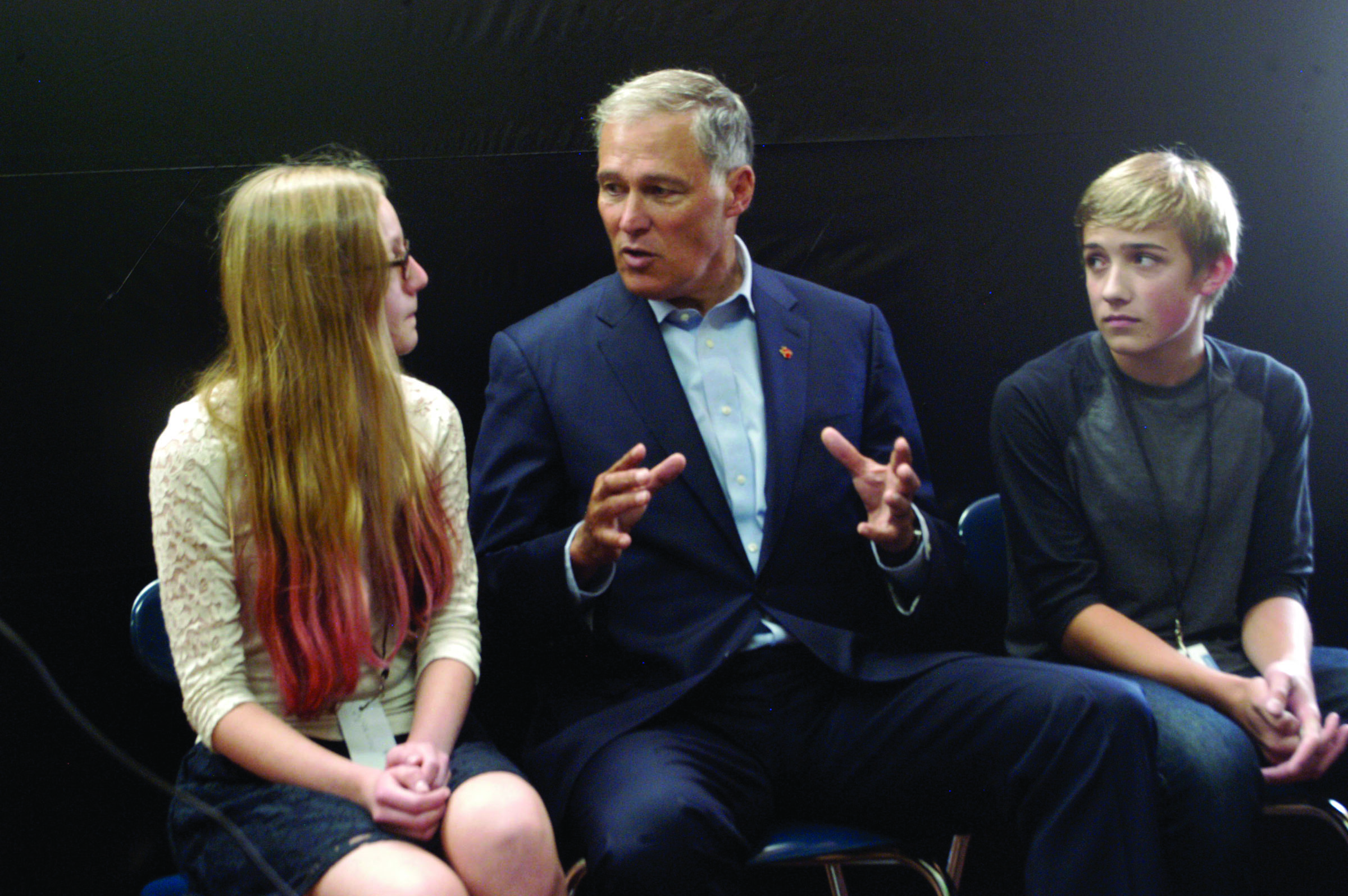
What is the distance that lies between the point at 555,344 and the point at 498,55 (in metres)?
0.67

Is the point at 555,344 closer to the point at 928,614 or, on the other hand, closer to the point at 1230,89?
the point at 928,614

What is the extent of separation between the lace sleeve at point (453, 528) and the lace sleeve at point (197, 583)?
32cm

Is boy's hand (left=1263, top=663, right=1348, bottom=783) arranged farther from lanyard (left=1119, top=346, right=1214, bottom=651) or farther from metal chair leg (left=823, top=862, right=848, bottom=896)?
metal chair leg (left=823, top=862, right=848, bottom=896)

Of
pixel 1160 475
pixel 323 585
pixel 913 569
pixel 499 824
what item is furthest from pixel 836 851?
pixel 1160 475

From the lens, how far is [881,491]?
91.9 inches

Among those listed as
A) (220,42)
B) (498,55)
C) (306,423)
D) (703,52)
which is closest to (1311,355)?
(703,52)

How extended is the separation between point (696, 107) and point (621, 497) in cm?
89

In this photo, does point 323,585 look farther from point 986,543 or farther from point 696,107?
point 986,543

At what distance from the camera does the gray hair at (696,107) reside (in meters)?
2.56

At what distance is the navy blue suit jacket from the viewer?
7.82ft

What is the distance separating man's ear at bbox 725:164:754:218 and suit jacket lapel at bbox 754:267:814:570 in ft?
0.47

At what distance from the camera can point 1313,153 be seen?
3082 millimetres

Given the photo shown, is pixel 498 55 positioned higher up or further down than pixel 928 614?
higher up

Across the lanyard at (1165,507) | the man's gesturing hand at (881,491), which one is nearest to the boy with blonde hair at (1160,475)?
the lanyard at (1165,507)
